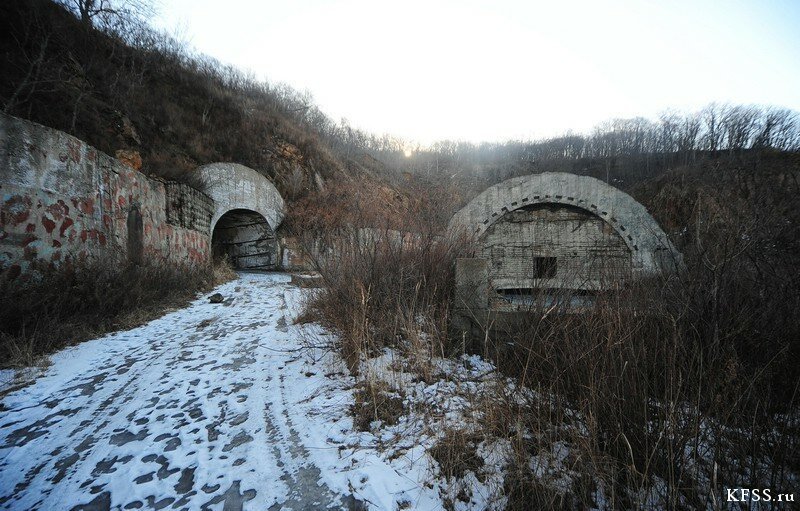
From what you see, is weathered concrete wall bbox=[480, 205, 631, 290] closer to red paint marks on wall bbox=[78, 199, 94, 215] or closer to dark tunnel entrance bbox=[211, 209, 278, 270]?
red paint marks on wall bbox=[78, 199, 94, 215]

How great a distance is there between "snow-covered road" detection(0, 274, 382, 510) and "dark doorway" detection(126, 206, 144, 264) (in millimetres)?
3206

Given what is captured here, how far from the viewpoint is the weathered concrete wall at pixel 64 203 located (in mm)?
4121

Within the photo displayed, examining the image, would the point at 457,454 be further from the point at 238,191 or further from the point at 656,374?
the point at 238,191

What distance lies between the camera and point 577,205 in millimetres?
7129

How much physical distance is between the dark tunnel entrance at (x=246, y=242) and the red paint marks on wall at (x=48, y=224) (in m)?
9.03

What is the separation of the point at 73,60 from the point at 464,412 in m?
17.7

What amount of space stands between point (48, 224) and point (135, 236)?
6.47ft

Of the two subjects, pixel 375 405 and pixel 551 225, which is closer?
pixel 375 405

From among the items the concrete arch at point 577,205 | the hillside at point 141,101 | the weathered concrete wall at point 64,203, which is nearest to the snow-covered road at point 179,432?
the weathered concrete wall at point 64,203

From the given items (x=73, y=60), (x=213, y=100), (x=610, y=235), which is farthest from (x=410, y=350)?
(x=213, y=100)

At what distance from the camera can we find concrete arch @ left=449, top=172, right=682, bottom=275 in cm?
692

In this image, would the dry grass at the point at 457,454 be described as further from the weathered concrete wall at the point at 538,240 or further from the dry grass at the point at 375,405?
the weathered concrete wall at the point at 538,240

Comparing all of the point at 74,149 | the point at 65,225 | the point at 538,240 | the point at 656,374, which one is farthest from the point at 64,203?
the point at 538,240

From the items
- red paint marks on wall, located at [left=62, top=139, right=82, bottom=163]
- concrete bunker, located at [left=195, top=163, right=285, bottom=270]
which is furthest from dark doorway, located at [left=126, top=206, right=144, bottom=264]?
concrete bunker, located at [left=195, top=163, right=285, bottom=270]
